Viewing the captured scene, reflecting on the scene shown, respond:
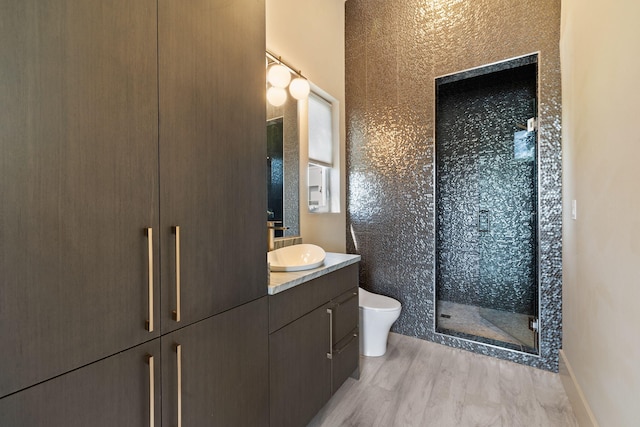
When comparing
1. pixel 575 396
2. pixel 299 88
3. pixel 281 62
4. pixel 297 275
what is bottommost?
pixel 575 396

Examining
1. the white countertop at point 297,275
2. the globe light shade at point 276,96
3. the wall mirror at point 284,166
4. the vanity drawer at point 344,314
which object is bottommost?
the vanity drawer at point 344,314

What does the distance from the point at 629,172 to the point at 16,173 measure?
6.05ft

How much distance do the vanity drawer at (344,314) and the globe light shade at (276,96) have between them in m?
1.43

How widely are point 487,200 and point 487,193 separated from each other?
0.08 meters

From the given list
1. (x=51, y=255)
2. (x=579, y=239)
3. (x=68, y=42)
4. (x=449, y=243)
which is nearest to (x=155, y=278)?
(x=51, y=255)

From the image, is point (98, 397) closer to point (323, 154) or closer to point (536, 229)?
point (323, 154)

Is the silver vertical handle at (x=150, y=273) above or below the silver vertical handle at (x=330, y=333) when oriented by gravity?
above

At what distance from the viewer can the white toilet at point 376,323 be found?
7.31 ft

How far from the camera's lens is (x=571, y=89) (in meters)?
1.78

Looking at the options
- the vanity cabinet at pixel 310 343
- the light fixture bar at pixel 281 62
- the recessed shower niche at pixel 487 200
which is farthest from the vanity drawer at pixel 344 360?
the light fixture bar at pixel 281 62

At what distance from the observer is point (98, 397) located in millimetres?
698

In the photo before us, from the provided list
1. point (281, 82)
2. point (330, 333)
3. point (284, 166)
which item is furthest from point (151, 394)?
point (281, 82)

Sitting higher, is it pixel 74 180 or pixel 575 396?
pixel 74 180

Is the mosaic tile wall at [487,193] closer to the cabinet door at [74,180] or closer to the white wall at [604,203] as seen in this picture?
the white wall at [604,203]
